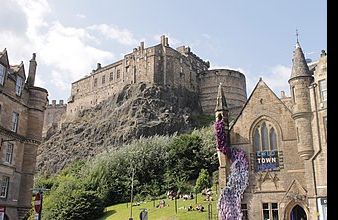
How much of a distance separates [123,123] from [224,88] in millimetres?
31077

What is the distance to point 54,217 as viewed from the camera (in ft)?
146

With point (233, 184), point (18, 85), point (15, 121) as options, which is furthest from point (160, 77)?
point (233, 184)

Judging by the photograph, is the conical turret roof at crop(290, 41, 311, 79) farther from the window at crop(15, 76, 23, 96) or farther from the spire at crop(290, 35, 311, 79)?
the window at crop(15, 76, 23, 96)

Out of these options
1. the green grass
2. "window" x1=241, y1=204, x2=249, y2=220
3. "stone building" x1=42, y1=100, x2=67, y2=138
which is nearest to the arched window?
"window" x1=241, y1=204, x2=249, y2=220

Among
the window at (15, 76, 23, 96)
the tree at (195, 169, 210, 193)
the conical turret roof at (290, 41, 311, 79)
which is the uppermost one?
the conical turret roof at (290, 41, 311, 79)

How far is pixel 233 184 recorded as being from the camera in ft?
102

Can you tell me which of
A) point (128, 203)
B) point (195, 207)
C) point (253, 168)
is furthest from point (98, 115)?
point (253, 168)

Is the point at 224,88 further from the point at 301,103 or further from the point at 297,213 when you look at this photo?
the point at 297,213

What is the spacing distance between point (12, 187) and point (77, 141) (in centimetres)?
6302

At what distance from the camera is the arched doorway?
97.1 ft

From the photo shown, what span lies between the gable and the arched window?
0.41 m

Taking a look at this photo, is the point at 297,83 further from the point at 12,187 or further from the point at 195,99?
the point at 195,99

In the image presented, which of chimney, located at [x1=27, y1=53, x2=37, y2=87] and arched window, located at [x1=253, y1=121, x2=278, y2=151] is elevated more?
chimney, located at [x1=27, y1=53, x2=37, y2=87]

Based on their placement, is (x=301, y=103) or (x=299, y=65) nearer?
(x=301, y=103)
